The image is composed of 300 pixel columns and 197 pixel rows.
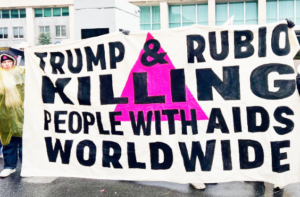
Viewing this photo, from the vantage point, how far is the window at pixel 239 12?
3338cm

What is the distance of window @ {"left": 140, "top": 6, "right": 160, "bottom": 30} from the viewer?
34328mm

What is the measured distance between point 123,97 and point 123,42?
0.67 metres

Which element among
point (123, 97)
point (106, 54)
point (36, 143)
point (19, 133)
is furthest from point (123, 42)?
point (19, 133)

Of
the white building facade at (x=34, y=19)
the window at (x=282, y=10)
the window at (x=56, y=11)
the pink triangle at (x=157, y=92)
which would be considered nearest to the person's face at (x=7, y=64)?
the pink triangle at (x=157, y=92)

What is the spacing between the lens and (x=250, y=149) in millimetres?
3859

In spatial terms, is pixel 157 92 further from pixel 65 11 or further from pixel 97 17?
pixel 65 11

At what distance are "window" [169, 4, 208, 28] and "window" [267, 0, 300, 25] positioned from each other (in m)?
6.06

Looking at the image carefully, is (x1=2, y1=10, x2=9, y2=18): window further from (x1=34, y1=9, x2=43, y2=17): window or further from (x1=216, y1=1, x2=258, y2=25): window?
(x1=216, y1=1, x2=258, y2=25): window

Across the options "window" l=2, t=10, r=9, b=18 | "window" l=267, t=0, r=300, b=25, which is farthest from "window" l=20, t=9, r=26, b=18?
"window" l=267, t=0, r=300, b=25

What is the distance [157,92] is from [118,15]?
10.5ft

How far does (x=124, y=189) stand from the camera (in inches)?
168

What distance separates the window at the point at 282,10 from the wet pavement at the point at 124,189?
3191 cm

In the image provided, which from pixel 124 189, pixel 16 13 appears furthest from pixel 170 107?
pixel 16 13

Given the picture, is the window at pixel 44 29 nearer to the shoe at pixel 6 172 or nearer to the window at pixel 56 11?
the window at pixel 56 11
